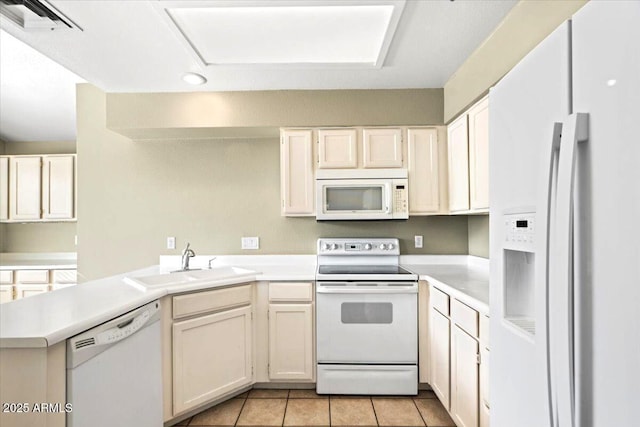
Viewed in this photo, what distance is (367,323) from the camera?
2.58m

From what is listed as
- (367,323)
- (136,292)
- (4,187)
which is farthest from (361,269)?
(4,187)

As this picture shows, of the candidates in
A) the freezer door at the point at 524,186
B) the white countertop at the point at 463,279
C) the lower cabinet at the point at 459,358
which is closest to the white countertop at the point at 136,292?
the white countertop at the point at 463,279

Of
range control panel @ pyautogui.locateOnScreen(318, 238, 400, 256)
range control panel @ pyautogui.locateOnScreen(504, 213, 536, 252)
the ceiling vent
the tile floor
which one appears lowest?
the tile floor

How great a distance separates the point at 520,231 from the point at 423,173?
2123mm

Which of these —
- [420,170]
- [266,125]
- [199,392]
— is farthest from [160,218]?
[420,170]

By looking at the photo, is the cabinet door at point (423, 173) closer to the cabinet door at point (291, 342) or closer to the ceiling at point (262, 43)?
the ceiling at point (262, 43)

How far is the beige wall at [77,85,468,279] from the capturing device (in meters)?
3.28

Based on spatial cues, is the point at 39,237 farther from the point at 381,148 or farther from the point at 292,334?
the point at 381,148

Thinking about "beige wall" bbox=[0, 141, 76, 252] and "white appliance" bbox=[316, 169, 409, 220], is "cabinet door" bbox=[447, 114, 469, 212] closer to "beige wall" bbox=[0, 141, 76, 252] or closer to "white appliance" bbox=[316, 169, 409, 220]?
"white appliance" bbox=[316, 169, 409, 220]

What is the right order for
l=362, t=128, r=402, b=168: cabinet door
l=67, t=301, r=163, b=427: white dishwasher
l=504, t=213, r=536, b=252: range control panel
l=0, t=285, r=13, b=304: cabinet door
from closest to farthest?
l=504, t=213, r=536, b=252: range control panel, l=67, t=301, r=163, b=427: white dishwasher, l=362, t=128, r=402, b=168: cabinet door, l=0, t=285, r=13, b=304: cabinet door

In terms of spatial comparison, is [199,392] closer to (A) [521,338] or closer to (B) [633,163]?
(A) [521,338]

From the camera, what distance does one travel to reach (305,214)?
3.02m

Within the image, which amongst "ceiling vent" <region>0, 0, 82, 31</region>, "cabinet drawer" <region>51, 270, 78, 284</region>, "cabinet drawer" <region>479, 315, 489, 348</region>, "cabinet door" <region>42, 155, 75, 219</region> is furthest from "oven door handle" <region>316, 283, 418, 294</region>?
"cabinet door" <region>42, 155, 75, 219</region>

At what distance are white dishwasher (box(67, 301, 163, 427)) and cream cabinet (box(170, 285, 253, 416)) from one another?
23cm
